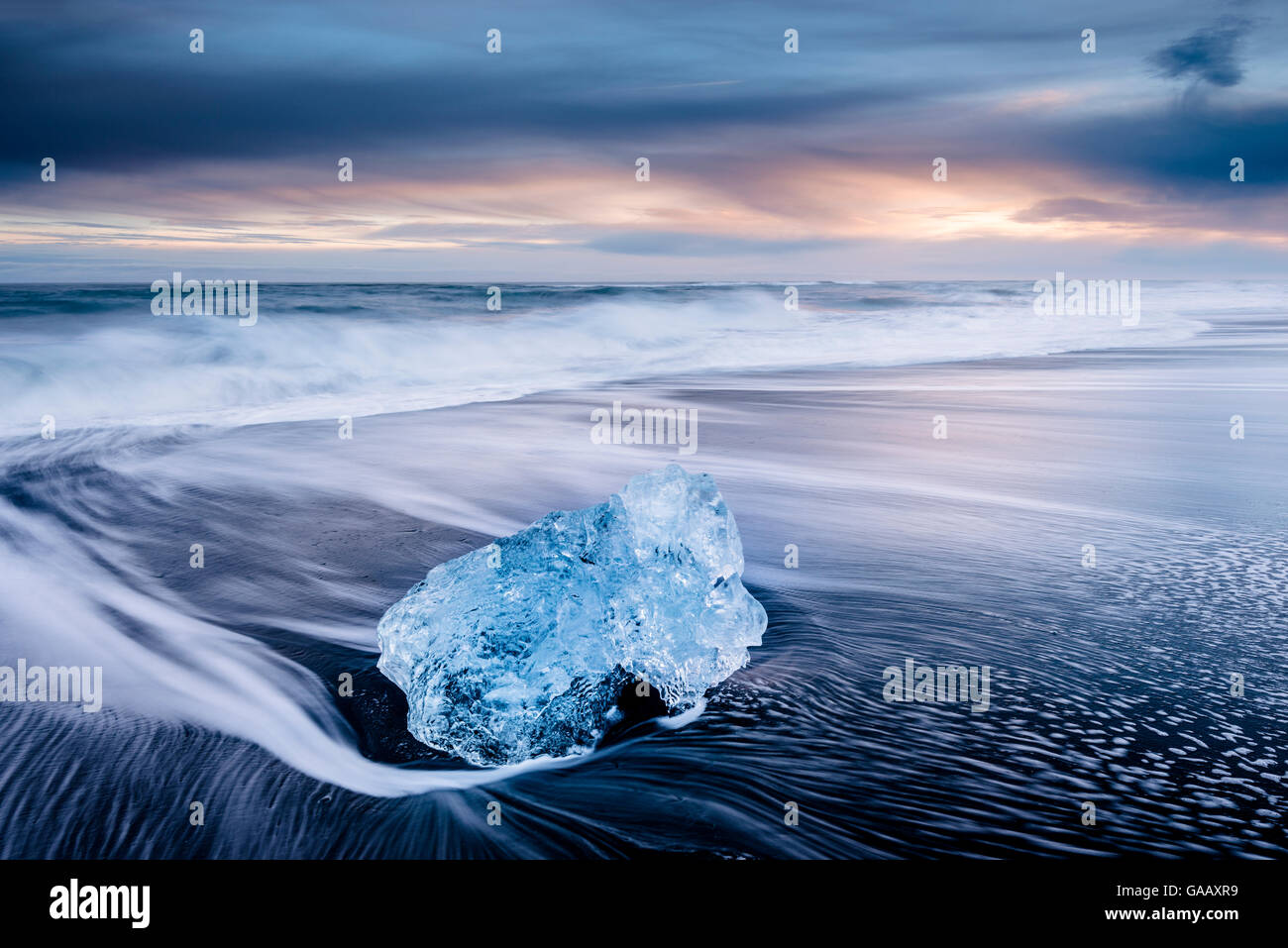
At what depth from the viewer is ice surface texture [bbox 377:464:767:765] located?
284 cm

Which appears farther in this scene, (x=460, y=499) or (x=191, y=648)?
(x=460, y=499)

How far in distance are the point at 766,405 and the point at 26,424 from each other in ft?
26.0

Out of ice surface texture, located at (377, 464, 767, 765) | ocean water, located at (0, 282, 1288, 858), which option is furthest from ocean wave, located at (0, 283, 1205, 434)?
ice surface texture, located at (377, 464, 767, 765)

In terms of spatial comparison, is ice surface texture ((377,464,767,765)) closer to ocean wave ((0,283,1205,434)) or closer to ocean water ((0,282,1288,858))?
ocean water ((0,282,1288,858))

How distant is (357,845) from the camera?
2469 millimetres

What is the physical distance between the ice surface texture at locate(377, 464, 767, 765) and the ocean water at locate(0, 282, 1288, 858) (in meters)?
0.11

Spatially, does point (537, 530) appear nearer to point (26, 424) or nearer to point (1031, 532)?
point (1031, 532)

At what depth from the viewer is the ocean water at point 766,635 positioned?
8.38 ft

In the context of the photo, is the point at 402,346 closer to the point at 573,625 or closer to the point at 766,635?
the point at 766,635

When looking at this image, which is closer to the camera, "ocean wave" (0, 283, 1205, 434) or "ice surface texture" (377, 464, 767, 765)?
"ice surface texture" (377, 464, 767, 765)

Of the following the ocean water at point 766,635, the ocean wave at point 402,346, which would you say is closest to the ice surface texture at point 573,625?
the ocean water at point 766,635

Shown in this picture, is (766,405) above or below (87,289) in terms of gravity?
below

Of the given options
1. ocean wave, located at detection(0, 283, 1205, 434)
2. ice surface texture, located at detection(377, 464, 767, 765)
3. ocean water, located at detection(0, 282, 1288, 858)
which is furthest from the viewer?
ocean wave, located at detection(0, 283, 1205, 434)
